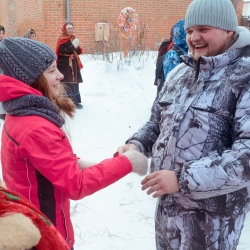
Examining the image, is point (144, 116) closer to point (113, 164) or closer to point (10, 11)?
point (113, 164)

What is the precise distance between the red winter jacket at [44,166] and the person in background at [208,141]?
0.88 feet

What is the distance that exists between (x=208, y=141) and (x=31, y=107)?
2.99 ft

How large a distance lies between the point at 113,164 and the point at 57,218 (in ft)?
1.40

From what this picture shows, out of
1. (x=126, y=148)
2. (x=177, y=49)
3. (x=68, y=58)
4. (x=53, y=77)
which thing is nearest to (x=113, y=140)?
(x=177, y=49)

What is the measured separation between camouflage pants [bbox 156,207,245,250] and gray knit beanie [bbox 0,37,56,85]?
1.09 meters

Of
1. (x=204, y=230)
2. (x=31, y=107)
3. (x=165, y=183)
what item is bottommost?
(x=204, y=230)

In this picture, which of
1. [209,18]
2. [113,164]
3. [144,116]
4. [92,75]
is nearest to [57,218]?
[113,164]

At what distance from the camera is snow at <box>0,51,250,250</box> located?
9.77ft

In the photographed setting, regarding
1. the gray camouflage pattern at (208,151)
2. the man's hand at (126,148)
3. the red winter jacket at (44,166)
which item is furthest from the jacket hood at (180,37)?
the red winter jacket at (44,166)

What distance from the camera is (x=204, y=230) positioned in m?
1.61

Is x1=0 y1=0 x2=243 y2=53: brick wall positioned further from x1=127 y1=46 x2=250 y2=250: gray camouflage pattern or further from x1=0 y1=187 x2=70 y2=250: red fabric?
x1=0 y1=187 x2=70 y2=250: red fabric

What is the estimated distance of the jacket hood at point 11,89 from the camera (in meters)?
1.58

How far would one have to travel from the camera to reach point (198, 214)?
5.30ft

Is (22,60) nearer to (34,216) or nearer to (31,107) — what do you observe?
(31,107)
